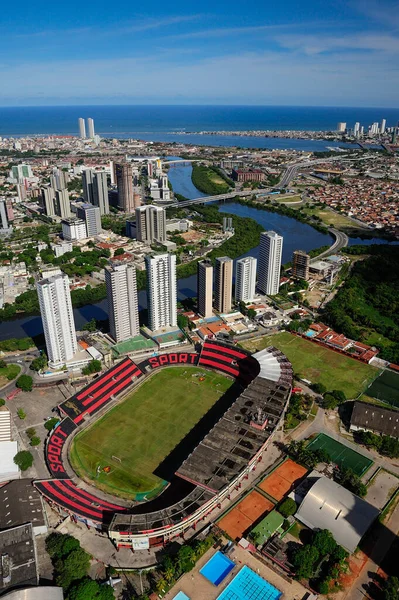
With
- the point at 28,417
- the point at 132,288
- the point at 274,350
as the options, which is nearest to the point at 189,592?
the point at 28,417

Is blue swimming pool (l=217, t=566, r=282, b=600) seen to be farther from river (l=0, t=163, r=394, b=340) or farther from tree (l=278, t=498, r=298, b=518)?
river (l=0, t=163, r=394, b=340)

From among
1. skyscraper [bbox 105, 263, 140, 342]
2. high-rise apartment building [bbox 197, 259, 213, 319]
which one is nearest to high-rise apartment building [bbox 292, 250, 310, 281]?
high-rise apartment building [bbox 197, 259, 213, 319]

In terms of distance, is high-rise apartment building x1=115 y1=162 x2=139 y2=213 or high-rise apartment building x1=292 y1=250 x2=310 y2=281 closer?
high-rise apartment building x1=292 y1=250 x2=310 y2=281

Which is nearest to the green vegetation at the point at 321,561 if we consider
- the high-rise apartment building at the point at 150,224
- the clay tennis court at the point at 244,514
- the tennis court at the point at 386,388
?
the clay tennis court at the point at 244,514

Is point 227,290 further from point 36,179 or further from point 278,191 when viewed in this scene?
point 36,179

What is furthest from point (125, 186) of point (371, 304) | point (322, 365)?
point (322, 365)
